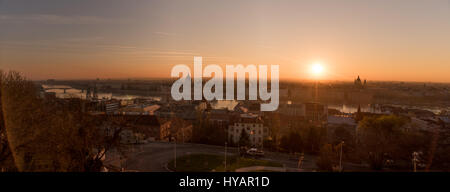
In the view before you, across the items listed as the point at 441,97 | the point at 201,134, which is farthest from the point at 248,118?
the point at 441,97

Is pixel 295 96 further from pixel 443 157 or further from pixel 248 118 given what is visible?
pixel 443 157

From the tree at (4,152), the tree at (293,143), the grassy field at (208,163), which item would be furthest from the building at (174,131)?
the tree at (4,152)

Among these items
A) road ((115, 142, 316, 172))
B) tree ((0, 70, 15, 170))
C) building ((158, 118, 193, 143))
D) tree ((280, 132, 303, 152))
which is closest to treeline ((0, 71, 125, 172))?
tree ((0, 70, 15, 170))

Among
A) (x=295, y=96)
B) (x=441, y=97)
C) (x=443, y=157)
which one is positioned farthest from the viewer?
(x=295, y=96)

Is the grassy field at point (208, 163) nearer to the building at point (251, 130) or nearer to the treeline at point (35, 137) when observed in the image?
the treeline at point (35, 137)

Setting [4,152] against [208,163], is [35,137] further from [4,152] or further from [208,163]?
[208,163]

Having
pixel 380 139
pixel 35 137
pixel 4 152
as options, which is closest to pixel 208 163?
pixel 35 137
